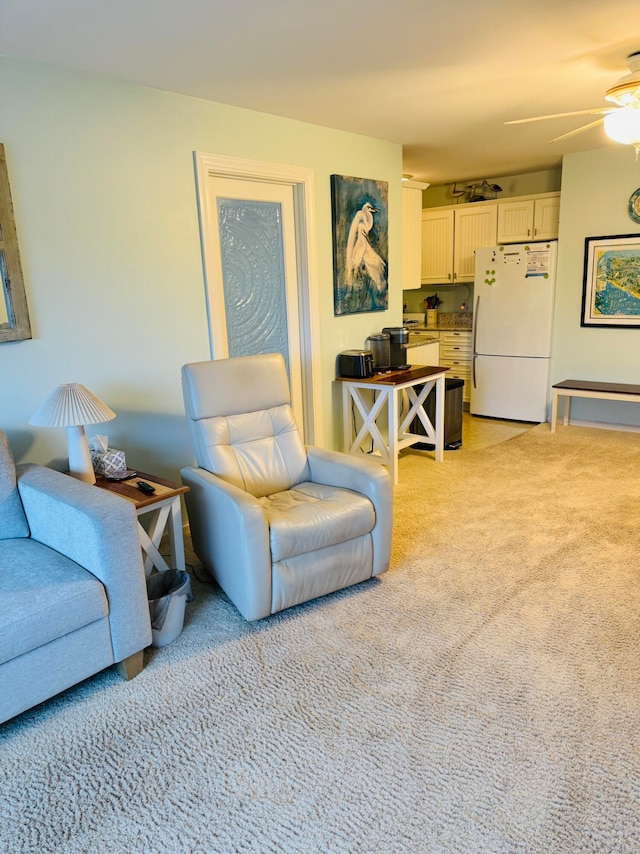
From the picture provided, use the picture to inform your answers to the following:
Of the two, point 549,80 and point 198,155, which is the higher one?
point 549,80

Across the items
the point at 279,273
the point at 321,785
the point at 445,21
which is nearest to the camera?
the point at 321,785

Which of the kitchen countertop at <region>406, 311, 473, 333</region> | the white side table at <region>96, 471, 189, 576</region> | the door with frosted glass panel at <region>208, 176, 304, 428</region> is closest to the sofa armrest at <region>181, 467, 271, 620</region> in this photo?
the white side table at <region>96, 471, 189, 576</region>

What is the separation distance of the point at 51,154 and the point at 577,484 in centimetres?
365

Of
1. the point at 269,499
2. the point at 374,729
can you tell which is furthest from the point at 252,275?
the point at 374,729

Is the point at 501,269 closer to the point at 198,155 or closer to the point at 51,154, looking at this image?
the point at 198,155

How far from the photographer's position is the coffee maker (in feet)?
14.9

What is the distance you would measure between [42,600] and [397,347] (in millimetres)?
3279

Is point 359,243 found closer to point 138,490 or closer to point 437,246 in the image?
point 437,246

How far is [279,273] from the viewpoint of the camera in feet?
12.9

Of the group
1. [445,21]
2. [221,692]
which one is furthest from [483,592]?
[445,21]

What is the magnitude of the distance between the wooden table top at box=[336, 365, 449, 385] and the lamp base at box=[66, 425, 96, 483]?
2.11m

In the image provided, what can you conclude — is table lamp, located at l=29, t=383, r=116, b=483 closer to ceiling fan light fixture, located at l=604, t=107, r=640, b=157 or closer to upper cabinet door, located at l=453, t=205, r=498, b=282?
ceiling fan light fixture, located at l=604, t=107, r=640, b=157

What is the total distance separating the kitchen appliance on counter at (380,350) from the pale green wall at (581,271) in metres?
2.03

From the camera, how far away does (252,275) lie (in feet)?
12.3
